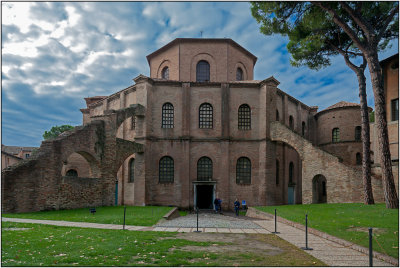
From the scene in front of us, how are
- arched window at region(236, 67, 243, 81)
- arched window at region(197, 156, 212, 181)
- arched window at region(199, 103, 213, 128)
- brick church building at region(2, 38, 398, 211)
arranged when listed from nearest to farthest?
brick church building at region(2, 38, 398, 211) → arched window at region(197, 156, 212, 181) → arched window at region(199, 103, 213, 128) → arched window at region(236, 67, 243, 81)

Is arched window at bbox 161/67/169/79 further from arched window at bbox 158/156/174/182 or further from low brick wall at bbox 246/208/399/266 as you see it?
low brick wall at bbox 246/208/399/266

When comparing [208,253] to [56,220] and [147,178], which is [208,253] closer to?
[56,220]

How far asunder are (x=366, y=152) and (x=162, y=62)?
21.9m

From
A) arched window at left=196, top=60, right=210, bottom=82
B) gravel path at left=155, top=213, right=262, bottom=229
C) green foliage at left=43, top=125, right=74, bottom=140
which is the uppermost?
arched window at left=196, top=60, right=210, bottom=82

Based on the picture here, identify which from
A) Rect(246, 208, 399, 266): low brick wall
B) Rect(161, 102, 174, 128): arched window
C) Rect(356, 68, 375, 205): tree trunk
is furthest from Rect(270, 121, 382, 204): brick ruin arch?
Rect(161, 102, 174, 128): arched window

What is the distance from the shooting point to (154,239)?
31.8ft

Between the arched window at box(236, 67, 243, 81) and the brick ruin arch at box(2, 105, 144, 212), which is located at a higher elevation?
the arched window at box(236, 67, 243, 81)

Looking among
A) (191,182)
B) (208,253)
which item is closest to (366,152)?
(191,182)

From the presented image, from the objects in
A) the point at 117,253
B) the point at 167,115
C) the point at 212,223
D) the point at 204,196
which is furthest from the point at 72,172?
the point at 117,253

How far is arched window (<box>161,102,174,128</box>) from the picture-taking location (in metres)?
26.9

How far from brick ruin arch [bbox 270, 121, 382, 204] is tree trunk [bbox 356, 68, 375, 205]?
4.42 ft

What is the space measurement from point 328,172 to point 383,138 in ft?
21.7

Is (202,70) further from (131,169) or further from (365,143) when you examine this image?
(365,143)

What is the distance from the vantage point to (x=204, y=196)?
27.4 m
